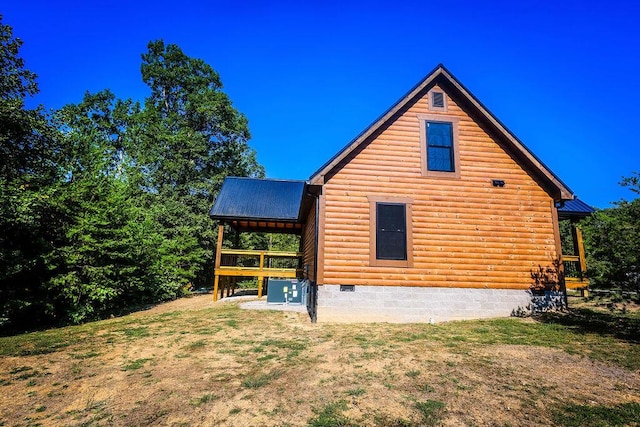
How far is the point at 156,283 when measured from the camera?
16953mm

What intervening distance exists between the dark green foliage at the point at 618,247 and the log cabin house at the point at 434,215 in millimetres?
2395

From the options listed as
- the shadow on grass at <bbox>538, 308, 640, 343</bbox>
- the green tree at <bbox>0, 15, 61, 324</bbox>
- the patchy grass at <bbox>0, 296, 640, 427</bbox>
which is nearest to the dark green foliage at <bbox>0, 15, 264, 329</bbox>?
the green tree at <bbox>0, 15, 61, 324</bbox>

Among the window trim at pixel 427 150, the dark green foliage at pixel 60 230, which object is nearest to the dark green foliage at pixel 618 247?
the window trim at pixel 427 150

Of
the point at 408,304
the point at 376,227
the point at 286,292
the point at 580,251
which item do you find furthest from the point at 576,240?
the point at 286,292

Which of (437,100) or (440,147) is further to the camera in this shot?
(437,100)

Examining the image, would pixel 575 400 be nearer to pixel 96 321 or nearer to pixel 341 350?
pixel 341 350

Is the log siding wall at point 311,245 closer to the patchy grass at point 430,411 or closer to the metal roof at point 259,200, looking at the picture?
the metal roof at point 259,200

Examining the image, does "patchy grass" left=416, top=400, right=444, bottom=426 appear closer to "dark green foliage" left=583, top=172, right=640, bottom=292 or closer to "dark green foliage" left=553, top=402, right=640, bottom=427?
"dark green foliage" left=553, top=402, right=640, bottom=427

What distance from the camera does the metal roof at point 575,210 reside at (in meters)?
13.9

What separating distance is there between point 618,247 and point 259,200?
13683 millimetres

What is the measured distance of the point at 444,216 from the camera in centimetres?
1057

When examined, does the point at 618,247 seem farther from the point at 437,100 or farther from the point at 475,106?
the point at 437,100

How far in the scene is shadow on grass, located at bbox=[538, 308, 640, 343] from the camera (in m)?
8.16

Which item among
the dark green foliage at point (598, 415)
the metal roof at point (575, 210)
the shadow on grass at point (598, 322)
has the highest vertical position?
the metal roof at point (575, 210)
